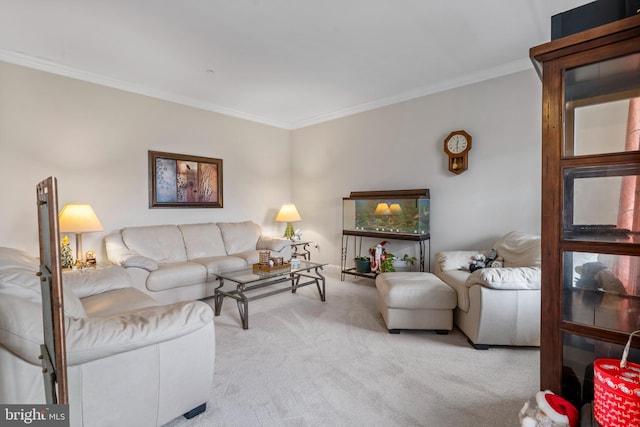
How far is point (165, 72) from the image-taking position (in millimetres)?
3553

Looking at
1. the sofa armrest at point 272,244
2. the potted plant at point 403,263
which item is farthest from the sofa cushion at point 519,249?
the sofa armrest at point 272,244

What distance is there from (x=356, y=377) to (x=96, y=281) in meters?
2.23

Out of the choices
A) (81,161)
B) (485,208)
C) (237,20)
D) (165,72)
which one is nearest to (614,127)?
(237,20)

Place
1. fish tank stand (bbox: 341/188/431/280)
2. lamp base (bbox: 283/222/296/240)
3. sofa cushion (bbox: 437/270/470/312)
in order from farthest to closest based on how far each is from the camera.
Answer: lamp base (bbox: 283/222/296/240) < fish tank stand (bbox: 341/188/431/280) < sofa cushion (bbox: 437/270/470/312)

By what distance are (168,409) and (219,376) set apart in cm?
57

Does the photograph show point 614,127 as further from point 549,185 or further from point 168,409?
point 168,409

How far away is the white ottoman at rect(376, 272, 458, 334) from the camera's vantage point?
105 inches

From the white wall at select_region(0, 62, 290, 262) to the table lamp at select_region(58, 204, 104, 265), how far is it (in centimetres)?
40

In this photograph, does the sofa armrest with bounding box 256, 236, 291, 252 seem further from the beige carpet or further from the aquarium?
the beige carpet

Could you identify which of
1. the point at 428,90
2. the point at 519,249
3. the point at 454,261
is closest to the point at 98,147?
the point at 428,90

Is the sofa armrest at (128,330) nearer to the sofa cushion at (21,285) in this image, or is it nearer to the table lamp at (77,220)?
the sofa cushion at (21,285)

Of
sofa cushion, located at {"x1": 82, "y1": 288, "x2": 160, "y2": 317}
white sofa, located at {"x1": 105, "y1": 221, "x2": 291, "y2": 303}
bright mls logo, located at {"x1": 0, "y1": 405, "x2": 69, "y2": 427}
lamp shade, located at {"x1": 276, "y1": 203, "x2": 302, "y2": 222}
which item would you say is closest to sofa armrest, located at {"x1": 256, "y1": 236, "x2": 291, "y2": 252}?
white sofa, located at {"x1": 105, "y1": 221, "x2": 291, "y2": 303}

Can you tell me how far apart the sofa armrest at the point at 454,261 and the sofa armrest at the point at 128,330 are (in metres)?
2.54

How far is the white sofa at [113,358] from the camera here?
4.05 feet
